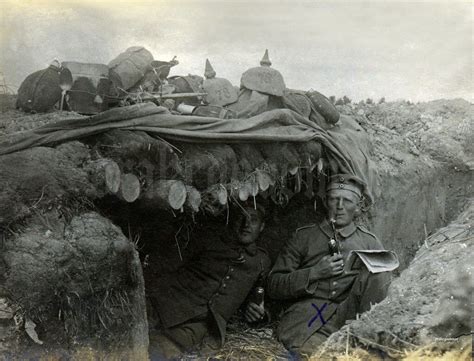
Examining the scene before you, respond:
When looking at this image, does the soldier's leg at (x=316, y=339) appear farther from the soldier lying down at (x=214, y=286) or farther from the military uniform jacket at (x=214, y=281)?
the military uniform jacket at (x=214, y=281)

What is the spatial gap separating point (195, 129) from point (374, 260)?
2.16 meters

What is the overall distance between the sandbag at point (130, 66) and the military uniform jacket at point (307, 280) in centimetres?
210

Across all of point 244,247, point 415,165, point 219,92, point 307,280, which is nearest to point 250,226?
point 244,247

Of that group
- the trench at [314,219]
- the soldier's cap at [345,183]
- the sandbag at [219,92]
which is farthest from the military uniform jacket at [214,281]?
the sandbag at [219,92]

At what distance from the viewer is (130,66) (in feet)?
18.5

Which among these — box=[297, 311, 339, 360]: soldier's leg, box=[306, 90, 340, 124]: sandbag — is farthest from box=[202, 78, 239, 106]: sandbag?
box=[297, 311, 339, 360]: soldier's leg

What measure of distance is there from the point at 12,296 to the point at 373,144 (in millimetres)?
4830

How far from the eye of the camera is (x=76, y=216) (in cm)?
420

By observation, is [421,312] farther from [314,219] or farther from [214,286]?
[214,286]

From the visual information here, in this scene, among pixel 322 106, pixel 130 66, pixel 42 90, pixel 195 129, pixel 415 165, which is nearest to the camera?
A: pixel 195 129

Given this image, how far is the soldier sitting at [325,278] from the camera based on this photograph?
Answer: 5875 millimetres

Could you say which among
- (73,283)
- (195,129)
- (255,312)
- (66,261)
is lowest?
(255,312)

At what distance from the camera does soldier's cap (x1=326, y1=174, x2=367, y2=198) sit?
20.2ft

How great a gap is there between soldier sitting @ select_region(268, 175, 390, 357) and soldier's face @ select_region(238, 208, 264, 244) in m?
0.34
